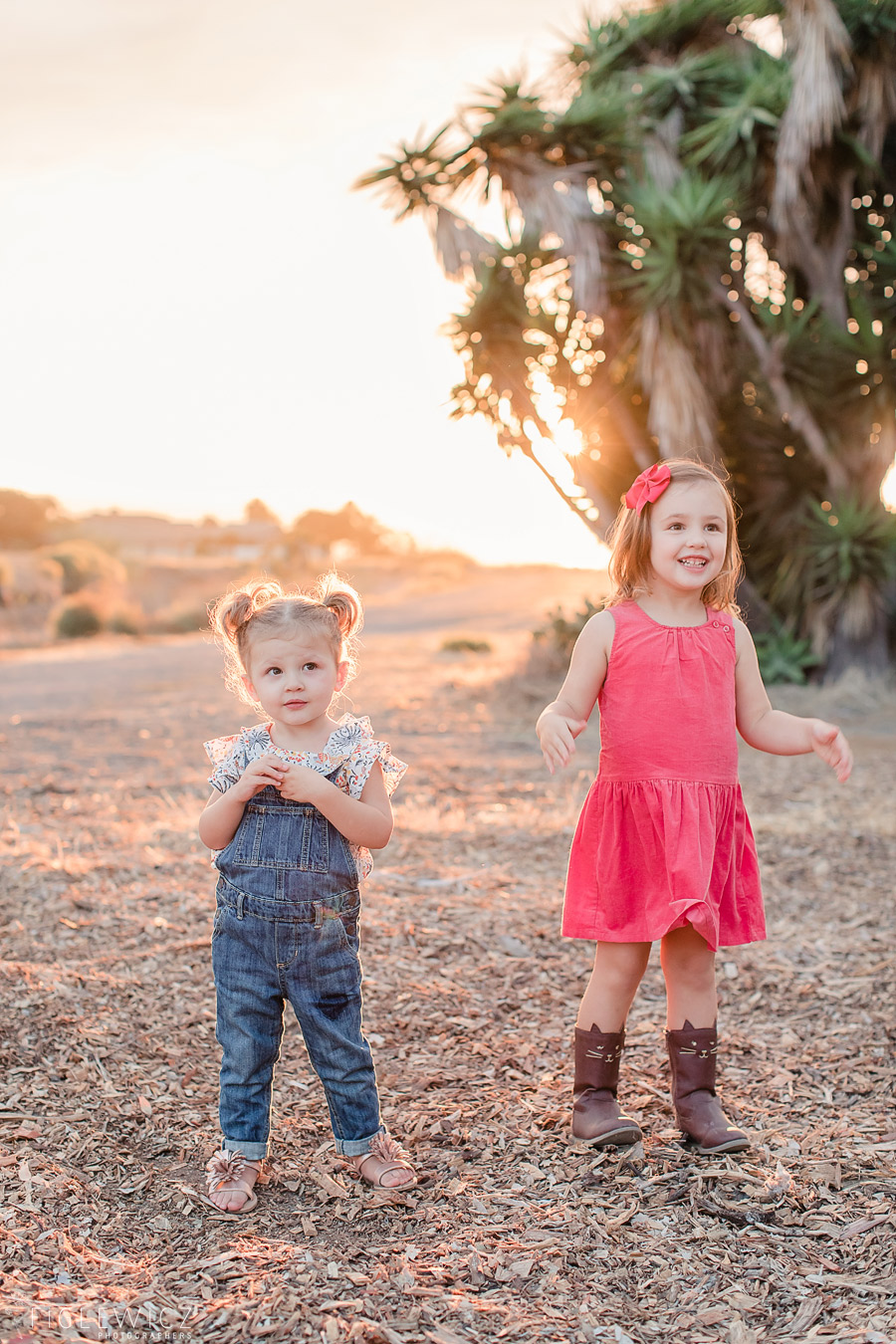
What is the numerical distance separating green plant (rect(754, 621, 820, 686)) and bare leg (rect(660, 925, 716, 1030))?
7.96 meters

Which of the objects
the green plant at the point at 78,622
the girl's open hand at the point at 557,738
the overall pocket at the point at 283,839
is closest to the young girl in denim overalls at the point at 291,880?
the overall pocket at the point at 283,839

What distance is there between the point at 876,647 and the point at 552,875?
6.84 meters

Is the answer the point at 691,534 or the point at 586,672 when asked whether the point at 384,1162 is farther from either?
the point at 691,534

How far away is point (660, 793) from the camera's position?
94.8 inches

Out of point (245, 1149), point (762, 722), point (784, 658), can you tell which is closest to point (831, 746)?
point (762, 722)

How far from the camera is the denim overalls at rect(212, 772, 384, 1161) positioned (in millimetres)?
2221

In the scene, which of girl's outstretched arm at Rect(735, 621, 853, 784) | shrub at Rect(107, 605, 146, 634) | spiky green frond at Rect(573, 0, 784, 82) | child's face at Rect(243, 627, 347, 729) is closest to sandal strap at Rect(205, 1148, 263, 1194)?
child's face at Rect(243, 627, 347, 729)

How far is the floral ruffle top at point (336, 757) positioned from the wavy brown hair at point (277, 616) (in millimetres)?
110

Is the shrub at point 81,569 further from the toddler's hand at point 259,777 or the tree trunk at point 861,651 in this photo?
the toddler's hand at point 259,777

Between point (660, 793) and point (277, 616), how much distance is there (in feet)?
3.06

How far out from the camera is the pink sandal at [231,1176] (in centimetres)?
220

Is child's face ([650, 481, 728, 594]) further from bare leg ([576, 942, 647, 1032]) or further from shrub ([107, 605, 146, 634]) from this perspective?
shrub ([107, 605, 146, 634])

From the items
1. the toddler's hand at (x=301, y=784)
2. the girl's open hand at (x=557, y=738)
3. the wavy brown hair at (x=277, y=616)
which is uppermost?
the wavy brown hair at (x=277, y=616)

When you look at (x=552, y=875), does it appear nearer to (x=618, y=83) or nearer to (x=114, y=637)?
(x=618, y=83)
